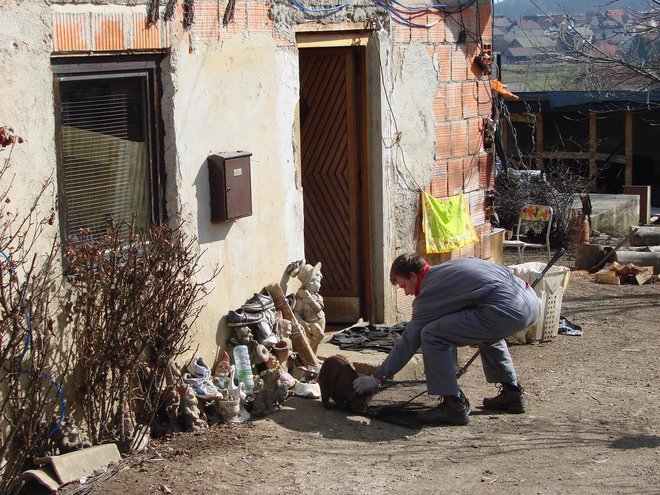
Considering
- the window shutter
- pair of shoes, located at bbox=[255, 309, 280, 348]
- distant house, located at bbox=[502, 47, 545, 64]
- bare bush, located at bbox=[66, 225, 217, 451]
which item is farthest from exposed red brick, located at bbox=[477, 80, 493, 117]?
distant house, located at bbox=[502, 47, 545, 64]

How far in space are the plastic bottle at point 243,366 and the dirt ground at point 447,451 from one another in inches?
13.4

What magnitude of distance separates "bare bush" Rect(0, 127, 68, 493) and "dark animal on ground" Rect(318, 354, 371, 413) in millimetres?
1877

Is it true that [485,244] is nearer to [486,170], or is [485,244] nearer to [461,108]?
[486,170]

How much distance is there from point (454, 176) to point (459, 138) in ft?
1.34

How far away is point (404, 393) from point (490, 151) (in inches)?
181

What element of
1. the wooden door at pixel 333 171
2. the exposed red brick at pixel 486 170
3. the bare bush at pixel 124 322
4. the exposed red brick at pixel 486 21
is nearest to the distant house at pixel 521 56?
the exposed red brick at pixel 486 21

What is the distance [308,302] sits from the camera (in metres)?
7.91

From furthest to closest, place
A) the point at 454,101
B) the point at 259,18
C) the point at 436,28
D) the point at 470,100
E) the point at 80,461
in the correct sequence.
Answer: the point at 470,100 < the point at 454,101 < the point at 436,28 < the point at 259,18 < the point at 80,461

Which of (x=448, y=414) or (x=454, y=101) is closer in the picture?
(x=448, y=414)

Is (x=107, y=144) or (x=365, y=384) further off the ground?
(x=107, y=144)

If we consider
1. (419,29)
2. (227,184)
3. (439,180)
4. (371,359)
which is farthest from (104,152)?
(439,180)

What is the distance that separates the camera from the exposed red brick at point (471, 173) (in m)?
10.4

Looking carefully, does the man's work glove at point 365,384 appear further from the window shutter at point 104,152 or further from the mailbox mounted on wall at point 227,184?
the window shutter at point 104,152

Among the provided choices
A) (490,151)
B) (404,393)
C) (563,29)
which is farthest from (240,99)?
(563,29)
